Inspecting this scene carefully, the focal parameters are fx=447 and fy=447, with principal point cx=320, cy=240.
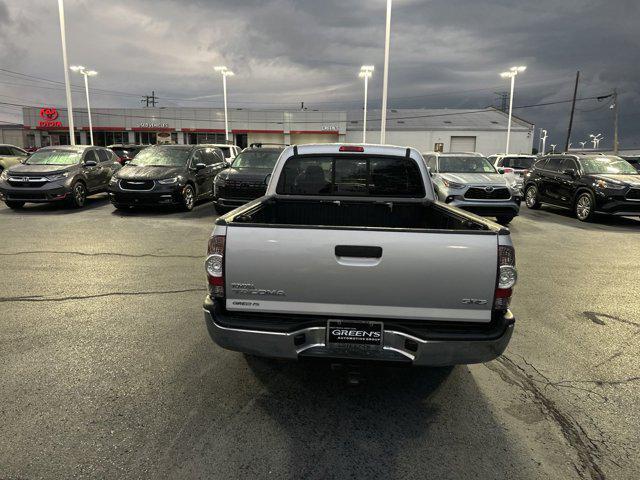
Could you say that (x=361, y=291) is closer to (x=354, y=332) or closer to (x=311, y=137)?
(x=354, y=332)

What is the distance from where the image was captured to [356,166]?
4691 millimetres

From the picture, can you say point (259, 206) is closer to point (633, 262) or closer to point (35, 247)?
point (35, 247)

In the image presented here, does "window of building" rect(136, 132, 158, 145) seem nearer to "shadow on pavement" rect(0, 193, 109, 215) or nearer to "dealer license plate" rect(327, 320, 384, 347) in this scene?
"shadow on pavement" rect(0, 193, 109, 215)

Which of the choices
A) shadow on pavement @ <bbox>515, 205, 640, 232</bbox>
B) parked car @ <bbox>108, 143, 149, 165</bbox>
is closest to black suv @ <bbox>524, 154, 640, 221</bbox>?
shadow on pavement @ <bbox>515, 205, 640, 232</bbox>

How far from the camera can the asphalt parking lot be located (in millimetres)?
2664

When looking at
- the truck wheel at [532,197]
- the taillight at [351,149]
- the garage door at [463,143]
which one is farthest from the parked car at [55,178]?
the garage door at [463,143]

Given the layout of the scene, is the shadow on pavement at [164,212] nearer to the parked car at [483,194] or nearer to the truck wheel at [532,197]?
the parked car at [483,194]

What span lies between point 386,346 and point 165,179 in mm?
10827

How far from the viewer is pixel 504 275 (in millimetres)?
2793

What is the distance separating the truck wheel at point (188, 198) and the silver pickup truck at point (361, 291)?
33.6ft

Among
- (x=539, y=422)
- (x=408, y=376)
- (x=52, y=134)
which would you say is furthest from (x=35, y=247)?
(x=52, y=134)

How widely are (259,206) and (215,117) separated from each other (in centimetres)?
5348

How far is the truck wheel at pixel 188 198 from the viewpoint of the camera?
12709mm

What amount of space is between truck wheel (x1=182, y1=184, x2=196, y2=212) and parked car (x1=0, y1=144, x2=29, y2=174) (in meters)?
11.5
